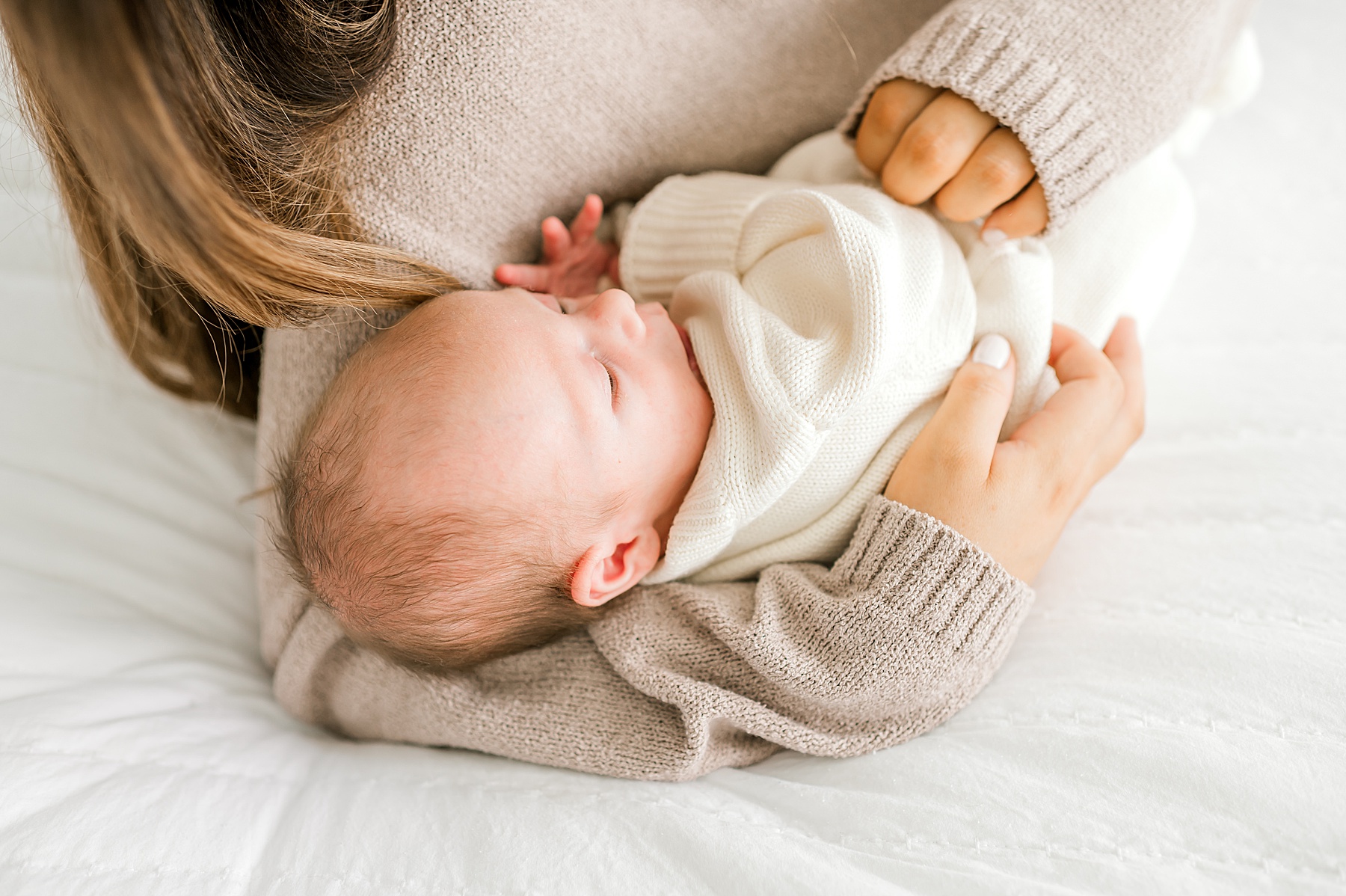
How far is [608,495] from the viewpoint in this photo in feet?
2.85

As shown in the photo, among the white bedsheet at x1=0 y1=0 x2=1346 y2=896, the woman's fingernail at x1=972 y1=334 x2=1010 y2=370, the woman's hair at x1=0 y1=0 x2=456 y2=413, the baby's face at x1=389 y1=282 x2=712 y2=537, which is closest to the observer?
the woman's hair at x1=0 y1=0 x2=456 y2=413

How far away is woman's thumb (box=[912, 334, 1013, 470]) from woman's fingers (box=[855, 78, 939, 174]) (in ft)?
0.81

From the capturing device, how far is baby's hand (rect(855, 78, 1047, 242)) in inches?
34.0

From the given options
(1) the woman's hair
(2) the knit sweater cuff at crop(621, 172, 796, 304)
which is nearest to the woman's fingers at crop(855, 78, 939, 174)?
(2) the knit sweater cuff at crop(621, 172, 796, 304)

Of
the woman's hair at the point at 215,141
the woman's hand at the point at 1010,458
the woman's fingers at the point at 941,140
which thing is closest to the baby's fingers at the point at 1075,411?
the woman's hand at the point at 1010,458

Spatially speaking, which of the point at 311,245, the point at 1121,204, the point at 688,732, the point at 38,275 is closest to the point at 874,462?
the point at 688,732

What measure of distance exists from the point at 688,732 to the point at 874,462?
350 mm

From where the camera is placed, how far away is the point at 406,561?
32.0 inches

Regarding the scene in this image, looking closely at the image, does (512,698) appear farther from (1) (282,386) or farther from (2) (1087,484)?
(2) (1087,484)

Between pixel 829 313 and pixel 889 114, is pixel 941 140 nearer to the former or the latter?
pixel 889 114

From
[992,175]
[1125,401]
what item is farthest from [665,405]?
[1125,401]

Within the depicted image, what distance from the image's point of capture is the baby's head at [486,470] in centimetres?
80

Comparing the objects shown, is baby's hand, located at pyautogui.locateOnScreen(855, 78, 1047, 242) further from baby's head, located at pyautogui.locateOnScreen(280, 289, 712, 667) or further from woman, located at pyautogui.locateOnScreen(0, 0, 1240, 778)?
baby's head, located at pyautogui.locateOnScreen(280, 289, 712, 667)

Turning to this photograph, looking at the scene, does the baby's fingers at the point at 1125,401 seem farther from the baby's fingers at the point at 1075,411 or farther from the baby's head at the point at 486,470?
the baby's head at the point at 486,470
